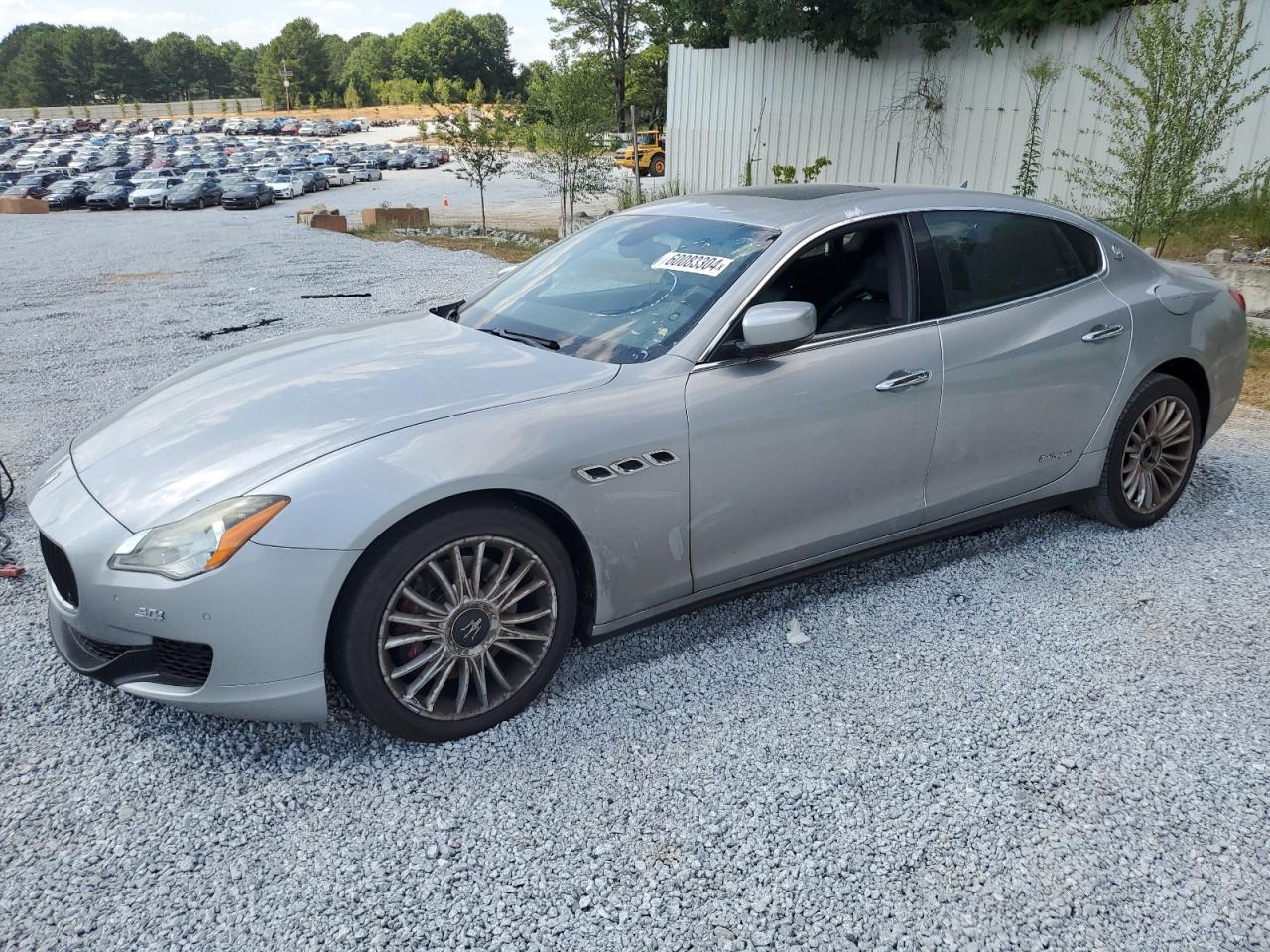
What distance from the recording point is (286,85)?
14025 centimetres

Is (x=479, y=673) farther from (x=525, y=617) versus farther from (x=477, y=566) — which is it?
(x=477, y=566)

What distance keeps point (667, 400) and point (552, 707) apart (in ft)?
3.51

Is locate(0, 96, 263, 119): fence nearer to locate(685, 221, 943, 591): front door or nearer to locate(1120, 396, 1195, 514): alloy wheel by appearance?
locate(685, 221, 943, 591): front door

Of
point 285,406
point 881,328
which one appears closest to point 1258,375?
point 881,328

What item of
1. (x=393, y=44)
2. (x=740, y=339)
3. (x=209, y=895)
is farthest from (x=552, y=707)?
(x=393, y=44)

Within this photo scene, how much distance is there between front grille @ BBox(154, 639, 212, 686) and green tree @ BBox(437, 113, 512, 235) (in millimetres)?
22869

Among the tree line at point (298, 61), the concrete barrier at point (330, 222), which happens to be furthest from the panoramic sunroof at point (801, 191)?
the tree line at point (298, 61)

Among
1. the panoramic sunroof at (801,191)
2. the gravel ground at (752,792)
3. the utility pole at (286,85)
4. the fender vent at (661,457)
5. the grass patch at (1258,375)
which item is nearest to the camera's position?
the gravel ground at (752,792)

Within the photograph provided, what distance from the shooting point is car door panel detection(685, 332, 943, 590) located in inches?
123

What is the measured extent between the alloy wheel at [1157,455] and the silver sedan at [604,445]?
20 millimetres

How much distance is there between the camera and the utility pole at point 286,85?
14138 centimetres

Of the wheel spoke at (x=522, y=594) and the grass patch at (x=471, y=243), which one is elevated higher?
the wheel spoke at (x=522, y=594)

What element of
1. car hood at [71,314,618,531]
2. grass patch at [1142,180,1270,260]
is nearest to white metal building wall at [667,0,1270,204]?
grass patch at [1142,180,1270,260]

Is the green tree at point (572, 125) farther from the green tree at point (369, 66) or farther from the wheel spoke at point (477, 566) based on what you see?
the green tree at point (369, 66)
